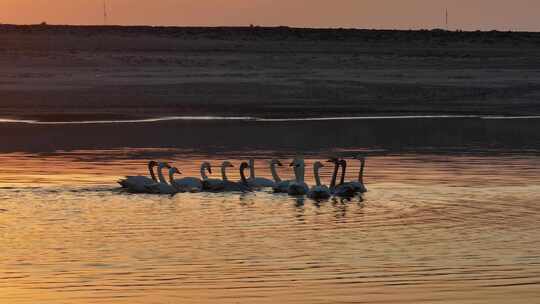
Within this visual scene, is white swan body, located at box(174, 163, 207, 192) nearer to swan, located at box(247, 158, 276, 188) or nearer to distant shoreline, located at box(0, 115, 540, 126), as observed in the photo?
swan, located at box(247, 158, 276, 188)

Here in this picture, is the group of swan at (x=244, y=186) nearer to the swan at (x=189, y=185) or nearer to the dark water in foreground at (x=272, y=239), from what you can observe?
the swan at (x=189, y=185)

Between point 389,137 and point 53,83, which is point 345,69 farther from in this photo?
point 389,137

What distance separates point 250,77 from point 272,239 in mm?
36896

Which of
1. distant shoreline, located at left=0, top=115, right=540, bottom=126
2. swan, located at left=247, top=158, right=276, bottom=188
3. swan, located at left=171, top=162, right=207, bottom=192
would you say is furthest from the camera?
distant shoreline, located at left=0, top=115, right=540, bottom=126

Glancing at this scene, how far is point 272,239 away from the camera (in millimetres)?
14195

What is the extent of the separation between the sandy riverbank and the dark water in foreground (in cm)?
1719

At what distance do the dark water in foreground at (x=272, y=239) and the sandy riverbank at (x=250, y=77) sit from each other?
56.4 feet

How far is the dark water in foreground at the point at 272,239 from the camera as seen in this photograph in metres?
11.4

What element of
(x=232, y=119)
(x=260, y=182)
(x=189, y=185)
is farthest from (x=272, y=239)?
(x=232, y=119)

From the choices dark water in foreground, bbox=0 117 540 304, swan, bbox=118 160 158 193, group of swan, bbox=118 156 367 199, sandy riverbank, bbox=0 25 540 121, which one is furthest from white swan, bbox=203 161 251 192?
sandy riverbank, bbox=0 25 540 121

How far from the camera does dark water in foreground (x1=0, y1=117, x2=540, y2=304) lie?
11359 millimetres

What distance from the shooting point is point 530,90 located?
49.0m


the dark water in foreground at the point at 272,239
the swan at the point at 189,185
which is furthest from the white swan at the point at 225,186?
the dark water in foreground at the point at 272,239

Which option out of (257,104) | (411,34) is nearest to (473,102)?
(257,104)
